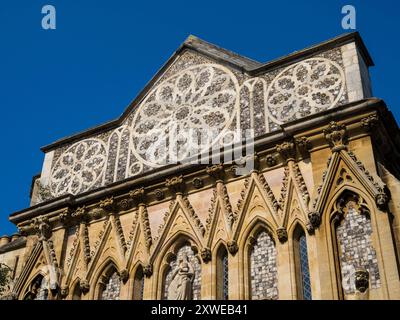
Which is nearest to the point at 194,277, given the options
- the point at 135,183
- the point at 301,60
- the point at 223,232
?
the point at 223,232

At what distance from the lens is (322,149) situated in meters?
12.6

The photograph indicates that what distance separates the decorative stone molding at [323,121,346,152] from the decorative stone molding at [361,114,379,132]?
15.3 inches

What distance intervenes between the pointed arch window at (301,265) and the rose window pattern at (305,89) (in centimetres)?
247

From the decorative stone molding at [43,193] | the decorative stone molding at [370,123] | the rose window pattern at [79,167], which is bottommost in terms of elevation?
the decorative stone molding at [370,123]

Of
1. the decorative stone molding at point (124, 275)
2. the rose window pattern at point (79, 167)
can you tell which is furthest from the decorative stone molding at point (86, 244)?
the rose window pattern at point (79, 167)

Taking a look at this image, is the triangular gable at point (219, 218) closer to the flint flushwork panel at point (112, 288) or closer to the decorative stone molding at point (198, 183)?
the decorative stone molding at point (198, 183)

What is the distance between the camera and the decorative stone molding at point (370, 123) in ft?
39.9

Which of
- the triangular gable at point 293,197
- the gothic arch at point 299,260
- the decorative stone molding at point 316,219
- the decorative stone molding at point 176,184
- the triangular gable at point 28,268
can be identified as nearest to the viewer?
the gothic arch at point 299,260

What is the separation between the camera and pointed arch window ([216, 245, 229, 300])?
1247 cm

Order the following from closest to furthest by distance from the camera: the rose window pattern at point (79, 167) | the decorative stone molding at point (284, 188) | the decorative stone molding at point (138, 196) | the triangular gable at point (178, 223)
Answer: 1. the decorative stone molding at point (284, 188)
2. the triangular gable at point (178, 223)
3. the decorative stone molding at point (138, 196)
4. the rose window pattern at point (79, 167)

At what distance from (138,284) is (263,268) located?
2.71 meters

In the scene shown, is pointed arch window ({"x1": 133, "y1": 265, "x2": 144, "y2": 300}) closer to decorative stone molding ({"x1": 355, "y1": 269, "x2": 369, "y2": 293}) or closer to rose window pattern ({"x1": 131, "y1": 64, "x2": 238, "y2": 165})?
rose window pattern ({"x1": 131, "y1": 64, "x2": 238, "y2": 165})
